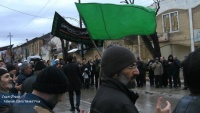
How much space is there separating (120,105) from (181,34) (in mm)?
29260

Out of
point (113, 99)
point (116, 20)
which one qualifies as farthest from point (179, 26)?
point (113, 99)

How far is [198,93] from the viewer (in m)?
2.51

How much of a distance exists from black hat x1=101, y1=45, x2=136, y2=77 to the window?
2912 centimetres

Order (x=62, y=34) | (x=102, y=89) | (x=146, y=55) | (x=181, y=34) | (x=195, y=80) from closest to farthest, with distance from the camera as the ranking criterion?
(x=195, y=80) → (x=102, y=89) → (x=62, y=34) → (x=181, y=34) → (x=146, y=55)

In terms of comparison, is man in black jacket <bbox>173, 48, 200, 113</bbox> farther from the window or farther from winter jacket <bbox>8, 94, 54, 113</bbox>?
the window

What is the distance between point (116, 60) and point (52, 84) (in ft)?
2.21

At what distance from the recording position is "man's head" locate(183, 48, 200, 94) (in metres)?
Result: 2.47

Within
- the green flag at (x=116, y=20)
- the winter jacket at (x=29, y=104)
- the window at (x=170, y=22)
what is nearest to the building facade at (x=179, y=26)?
the window at (x=170, y=22)

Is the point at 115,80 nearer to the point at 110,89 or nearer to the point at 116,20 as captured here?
the point at 110,89

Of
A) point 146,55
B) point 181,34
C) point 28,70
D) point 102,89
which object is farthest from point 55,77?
point 146,55

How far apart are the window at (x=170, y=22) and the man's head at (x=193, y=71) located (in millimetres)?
29496

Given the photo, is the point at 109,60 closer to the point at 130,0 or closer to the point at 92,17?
the point at 92,17

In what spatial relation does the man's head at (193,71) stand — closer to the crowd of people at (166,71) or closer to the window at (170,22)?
the crowd of people at (166,71)

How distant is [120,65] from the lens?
3.00 metres
